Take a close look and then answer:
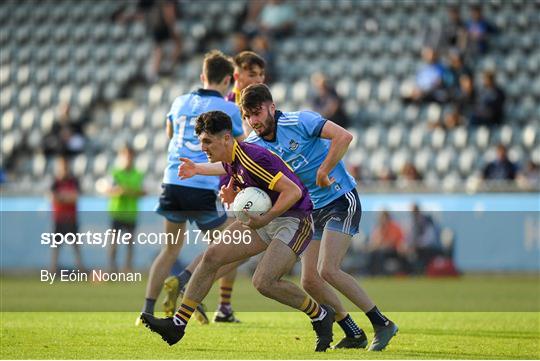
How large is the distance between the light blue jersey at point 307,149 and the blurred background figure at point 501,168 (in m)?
10.3

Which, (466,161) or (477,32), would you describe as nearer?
(466,161)

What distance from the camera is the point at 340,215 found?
9039 mm

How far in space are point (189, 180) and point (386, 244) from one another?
830 cm

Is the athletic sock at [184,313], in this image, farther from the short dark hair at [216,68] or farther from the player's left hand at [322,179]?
the short dark hair at [216,68]

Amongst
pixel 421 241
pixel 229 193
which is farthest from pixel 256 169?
pixel 421 241

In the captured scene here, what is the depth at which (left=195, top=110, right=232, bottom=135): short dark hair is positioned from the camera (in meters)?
8.08

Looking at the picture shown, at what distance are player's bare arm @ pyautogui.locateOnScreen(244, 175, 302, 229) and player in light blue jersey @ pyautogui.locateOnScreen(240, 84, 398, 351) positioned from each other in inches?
27.0

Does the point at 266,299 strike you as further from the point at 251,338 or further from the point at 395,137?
the point at 395,137

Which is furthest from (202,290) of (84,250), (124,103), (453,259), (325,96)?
(124,103)

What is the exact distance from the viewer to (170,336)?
8164mm

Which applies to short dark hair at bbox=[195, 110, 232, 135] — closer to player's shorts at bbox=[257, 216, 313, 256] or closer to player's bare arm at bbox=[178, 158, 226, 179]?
player's bare arm at bbox=[178, 158, 226, 179]

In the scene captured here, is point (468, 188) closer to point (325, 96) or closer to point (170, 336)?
point (325, 96)

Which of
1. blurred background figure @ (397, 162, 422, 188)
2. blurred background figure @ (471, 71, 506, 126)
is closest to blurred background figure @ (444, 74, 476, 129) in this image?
blurred background figure @ (471, 71, 506, 126)

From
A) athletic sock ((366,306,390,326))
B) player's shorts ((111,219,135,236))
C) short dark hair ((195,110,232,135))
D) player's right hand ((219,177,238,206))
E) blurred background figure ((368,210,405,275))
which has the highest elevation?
short dark hair ((195,110,232,135))
